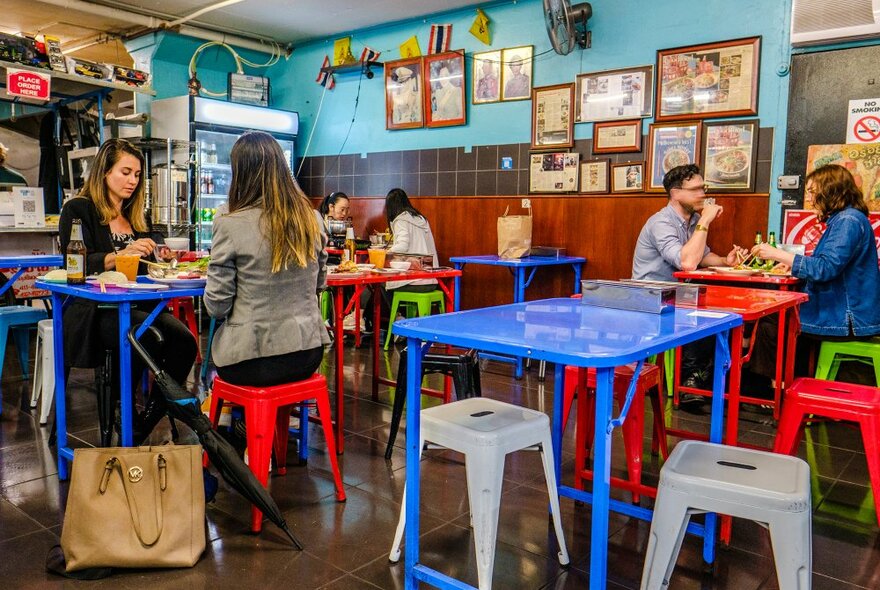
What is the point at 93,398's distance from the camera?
432 cm

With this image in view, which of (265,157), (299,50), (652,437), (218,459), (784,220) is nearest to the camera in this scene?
(218,459)

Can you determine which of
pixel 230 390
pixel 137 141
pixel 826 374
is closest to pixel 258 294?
pixel 230 390

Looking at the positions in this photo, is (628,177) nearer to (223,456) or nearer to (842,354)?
(842,354)

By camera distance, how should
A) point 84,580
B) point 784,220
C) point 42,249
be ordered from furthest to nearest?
1. point 42,249
2. point 784,220
3. point 84,580

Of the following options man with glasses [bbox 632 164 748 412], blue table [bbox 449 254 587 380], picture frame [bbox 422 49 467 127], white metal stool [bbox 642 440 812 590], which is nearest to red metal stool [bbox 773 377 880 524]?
white metal stool [bbox 642 440 812 590]

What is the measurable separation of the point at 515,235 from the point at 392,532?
3.34m

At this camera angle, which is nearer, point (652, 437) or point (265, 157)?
point (265, 157)

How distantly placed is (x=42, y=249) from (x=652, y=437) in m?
5.50

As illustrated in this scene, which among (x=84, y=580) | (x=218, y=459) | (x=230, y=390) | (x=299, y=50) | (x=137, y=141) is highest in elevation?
(x=299, y=50)

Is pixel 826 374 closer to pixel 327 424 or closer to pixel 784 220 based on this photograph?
pixel 784 220

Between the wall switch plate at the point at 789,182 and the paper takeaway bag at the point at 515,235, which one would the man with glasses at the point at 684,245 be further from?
the paper takeaway bag at the point at 515,235

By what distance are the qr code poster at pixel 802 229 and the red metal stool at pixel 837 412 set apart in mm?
2305

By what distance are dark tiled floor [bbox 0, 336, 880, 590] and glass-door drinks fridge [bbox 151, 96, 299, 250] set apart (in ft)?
12.9

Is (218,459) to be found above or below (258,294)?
below
